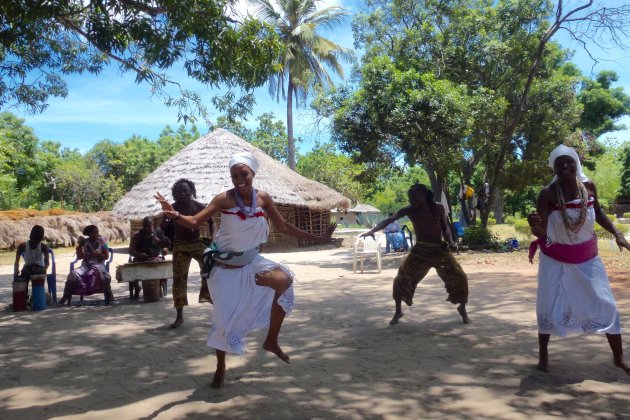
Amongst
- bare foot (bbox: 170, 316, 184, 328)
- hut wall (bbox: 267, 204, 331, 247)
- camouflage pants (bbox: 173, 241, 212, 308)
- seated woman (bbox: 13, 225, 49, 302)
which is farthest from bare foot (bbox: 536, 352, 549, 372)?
hut wall (bbox: 267, 204, 331, 247)

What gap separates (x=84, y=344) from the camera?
5.52 meters

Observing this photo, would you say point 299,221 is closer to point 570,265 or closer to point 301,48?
point 301,48

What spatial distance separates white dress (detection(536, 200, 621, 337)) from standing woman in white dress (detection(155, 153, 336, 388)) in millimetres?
→ 2010

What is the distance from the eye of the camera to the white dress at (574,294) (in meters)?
3.96

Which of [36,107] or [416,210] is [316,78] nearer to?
[36,107]

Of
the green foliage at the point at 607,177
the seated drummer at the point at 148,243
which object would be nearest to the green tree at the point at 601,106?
the green foliage at the point at 607,177

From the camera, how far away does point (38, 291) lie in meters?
7.88

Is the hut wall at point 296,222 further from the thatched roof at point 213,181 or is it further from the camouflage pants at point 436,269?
the camouflage pants at point 436,269

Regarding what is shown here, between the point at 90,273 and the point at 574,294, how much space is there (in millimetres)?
6934

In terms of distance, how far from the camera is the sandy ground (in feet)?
11.3

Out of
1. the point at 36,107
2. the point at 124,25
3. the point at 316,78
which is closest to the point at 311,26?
the point at 316,78

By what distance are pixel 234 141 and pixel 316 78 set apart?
7.70m

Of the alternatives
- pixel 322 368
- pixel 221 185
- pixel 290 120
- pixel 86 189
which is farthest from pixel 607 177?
pixel 322 368

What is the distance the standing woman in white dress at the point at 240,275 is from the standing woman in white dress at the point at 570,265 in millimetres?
2019
